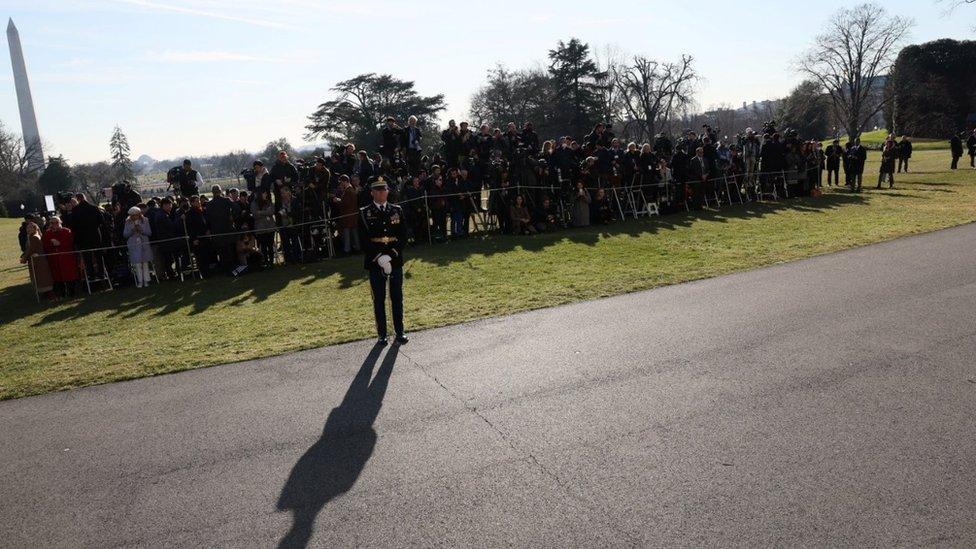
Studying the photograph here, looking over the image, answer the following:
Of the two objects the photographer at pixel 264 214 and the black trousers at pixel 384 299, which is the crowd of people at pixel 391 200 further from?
the black trousers at pixel 384 299

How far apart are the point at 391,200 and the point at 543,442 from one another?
38.2 feet

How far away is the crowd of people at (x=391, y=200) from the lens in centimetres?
1467

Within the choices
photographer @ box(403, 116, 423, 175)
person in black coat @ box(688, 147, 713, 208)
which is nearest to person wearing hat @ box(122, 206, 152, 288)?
photographer @ box(403, 116, 423, 175)

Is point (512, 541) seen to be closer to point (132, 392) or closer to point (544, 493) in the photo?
point (544, 493)

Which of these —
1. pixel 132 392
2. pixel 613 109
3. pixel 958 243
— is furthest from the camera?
pixel 613 109

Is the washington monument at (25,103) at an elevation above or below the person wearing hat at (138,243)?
above

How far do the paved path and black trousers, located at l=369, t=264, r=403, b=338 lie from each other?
1.42 feet

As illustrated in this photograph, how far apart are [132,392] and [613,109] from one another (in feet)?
205

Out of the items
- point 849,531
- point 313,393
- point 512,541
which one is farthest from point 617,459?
point 313,393

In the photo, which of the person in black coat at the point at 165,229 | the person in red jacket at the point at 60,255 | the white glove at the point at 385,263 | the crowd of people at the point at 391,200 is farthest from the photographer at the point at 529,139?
the person in red jacket at the point at 60,255

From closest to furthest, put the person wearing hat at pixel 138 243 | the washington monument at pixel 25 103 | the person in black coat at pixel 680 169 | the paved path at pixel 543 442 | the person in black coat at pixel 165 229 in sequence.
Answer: the paved path at pixel 543 442 → the person wearing hat at pixel 138 243 → the person in black coat at pixel 165 229 → the person in black coat at pixel 680 169 → the washington monument at pixel 25 103

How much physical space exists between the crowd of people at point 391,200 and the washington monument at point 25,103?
289 feet

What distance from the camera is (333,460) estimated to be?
5.19 m

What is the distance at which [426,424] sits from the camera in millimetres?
5789
